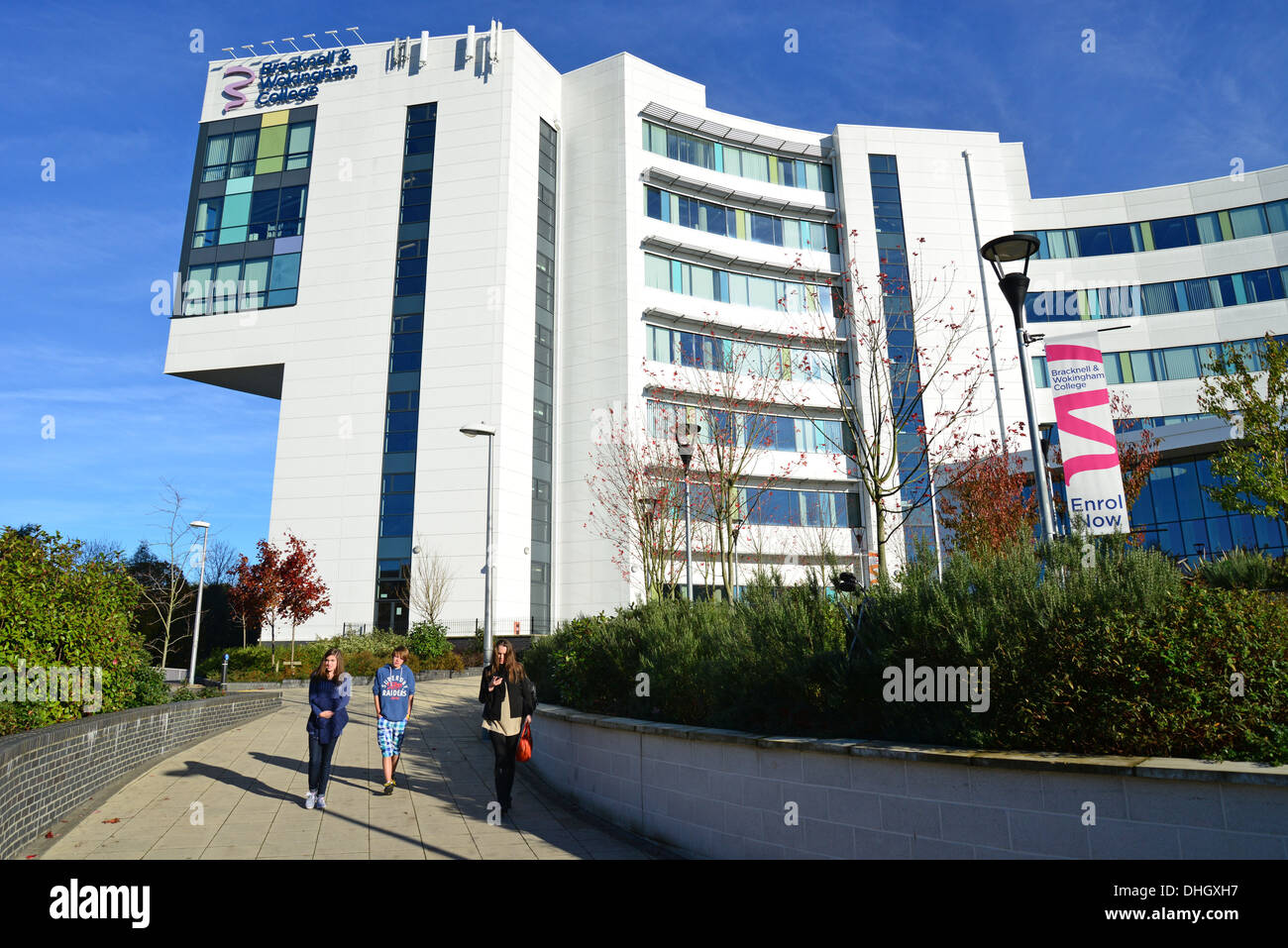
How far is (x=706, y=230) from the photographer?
40.7m

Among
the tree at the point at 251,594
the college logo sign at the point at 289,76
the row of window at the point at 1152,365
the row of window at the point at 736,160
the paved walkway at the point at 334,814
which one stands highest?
the college logo sign at the point at 289,76

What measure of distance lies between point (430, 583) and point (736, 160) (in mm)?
27178

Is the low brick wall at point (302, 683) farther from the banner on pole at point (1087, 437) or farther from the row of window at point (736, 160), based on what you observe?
the row of window at point (736, 160)

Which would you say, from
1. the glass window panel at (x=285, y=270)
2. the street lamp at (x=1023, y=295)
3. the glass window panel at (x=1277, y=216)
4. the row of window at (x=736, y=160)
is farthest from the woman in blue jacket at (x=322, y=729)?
the glass window panel at (x=1277, y=216)

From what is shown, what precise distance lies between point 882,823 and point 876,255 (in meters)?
40.3

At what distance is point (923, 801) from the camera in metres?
5.30

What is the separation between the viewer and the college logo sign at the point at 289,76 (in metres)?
42.1

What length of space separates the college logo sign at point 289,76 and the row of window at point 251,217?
18.3 feet

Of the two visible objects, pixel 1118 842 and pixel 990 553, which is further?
pixel 990 553

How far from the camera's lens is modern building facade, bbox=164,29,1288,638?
36125 millimetres

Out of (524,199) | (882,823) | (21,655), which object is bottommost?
(882,823)

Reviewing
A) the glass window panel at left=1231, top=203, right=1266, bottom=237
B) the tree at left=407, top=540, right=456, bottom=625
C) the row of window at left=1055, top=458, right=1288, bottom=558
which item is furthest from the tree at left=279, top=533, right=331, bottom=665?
the glass window panel at left=1231, top=203, right=1266, bottom=237
